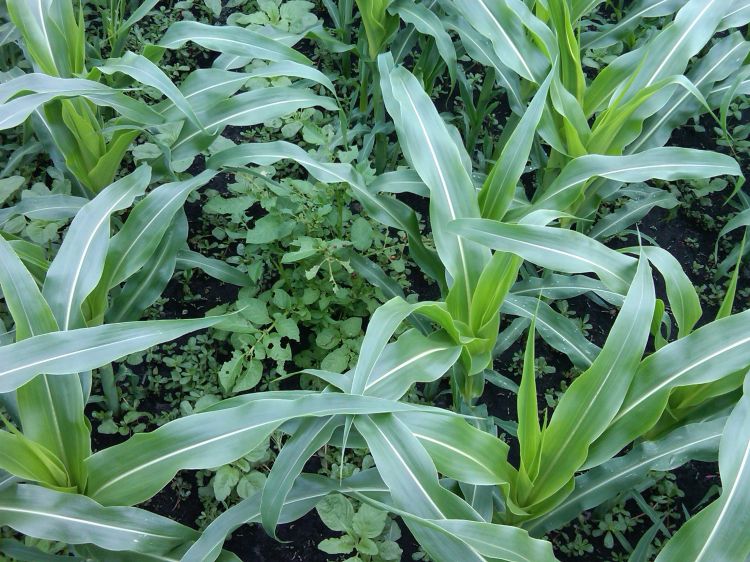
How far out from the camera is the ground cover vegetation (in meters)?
1.07

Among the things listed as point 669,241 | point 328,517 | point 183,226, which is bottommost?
point 328,517

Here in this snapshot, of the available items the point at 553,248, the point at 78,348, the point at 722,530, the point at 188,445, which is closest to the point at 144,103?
the point at 78,348

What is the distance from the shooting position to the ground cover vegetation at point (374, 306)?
1071 millimetres

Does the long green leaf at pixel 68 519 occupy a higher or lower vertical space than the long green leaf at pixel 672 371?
lower

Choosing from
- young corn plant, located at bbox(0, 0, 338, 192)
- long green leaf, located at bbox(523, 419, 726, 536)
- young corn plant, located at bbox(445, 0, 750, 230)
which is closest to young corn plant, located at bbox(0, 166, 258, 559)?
young corn plant, located at bbox(0, 0, 338, 192)

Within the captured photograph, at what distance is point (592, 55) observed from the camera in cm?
238

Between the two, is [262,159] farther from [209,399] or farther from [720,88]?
[720,88]

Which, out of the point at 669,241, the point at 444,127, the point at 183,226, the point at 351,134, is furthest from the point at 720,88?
the point at 183,226

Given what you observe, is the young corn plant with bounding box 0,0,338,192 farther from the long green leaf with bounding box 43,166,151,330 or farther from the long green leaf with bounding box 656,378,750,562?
the long green leaf with bounding box 656,378,750,562

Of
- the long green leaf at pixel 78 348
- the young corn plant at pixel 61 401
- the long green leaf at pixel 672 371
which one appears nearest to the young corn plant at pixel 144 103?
the young corn plant at pixel 61 401

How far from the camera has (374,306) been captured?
176cm

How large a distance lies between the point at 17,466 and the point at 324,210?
93 cm

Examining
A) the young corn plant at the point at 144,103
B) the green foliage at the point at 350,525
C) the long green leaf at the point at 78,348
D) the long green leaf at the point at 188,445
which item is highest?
the young corn plant at the point at 144,103

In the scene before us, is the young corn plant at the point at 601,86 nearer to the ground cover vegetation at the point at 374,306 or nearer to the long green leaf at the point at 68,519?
the ground cover vegetation at the point at 374,306
